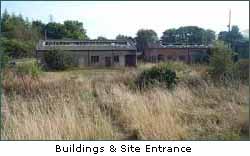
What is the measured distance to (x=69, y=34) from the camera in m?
15.3

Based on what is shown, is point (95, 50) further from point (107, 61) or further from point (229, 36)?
point (107, 61)

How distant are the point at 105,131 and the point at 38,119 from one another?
1138 millimetres

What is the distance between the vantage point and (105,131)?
17.0 feet

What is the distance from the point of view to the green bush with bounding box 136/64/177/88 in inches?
419

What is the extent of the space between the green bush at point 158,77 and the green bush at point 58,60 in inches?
488

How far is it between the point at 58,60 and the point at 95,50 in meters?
8.82

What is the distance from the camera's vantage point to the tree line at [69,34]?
11.6m

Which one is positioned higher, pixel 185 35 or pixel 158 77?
pixel 185 35

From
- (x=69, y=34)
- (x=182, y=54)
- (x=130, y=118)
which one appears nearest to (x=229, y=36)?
(x=182, y=54)

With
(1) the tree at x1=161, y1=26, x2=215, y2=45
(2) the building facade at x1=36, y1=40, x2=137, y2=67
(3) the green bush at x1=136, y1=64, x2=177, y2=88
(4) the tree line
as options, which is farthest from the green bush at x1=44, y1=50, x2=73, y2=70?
(1) the tree at x1=161, y1=26, x2=215, y2=45

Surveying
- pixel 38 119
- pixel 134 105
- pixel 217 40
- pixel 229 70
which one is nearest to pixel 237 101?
pixel 134 105

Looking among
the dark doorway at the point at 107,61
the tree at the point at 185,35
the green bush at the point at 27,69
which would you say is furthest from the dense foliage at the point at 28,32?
the dark doorway at the point at 107,61

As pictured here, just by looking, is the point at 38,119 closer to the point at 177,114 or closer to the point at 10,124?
the point at 10,124

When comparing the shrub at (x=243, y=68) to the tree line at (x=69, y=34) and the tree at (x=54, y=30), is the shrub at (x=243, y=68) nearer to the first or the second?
the tree line at (x=69, y=34)
